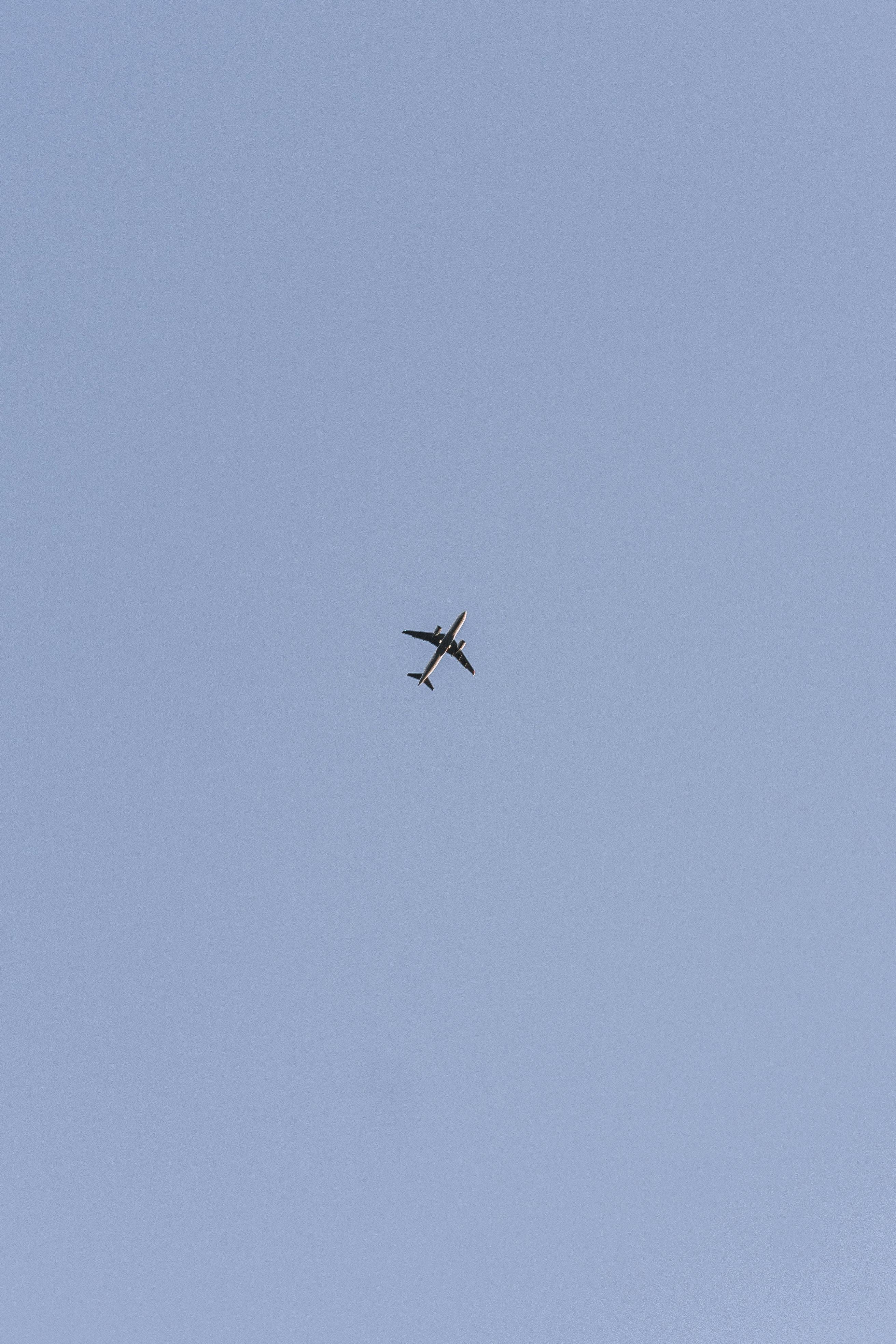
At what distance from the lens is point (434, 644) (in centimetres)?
17850

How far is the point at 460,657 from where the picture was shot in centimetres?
18025

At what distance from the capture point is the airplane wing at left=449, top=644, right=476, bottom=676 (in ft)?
585

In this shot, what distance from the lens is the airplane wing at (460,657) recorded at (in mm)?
178375
